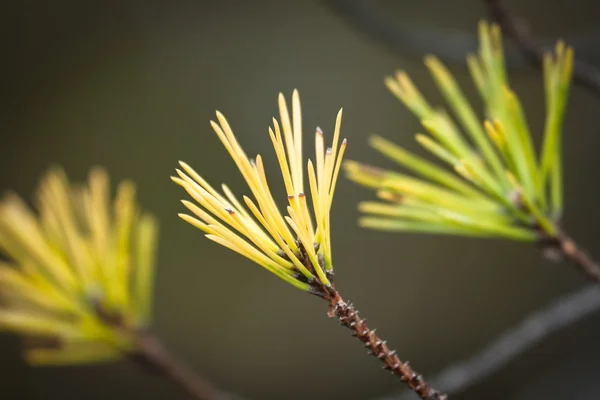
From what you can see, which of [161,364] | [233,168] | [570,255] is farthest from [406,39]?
[233,168]

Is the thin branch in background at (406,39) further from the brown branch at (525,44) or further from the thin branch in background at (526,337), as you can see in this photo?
the thin branch in background at (526,337)

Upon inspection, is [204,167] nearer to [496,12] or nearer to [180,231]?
[180,231]

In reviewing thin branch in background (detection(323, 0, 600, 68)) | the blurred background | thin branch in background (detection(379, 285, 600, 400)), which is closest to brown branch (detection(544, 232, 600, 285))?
thin branch in background (detection(379, 285, 600, 400))

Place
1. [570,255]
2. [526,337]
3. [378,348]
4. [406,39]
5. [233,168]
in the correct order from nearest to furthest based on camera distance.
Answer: [378,348] < [570,255] < [526,337] < [406,39] < [233,168]

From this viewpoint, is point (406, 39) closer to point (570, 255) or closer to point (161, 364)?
point (570, 255)

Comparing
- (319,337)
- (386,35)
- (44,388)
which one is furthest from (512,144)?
(44,388)

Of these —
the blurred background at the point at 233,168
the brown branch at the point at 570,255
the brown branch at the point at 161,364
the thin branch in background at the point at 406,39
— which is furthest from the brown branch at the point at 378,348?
the blurred background at the point at 233,168

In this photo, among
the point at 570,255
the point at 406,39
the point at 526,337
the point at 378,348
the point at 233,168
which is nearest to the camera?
the point at 378,348

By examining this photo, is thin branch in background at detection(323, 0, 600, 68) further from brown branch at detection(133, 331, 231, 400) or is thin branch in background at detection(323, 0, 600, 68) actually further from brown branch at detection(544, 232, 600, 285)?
brown branch at detection(133, 331, 231, 400)
